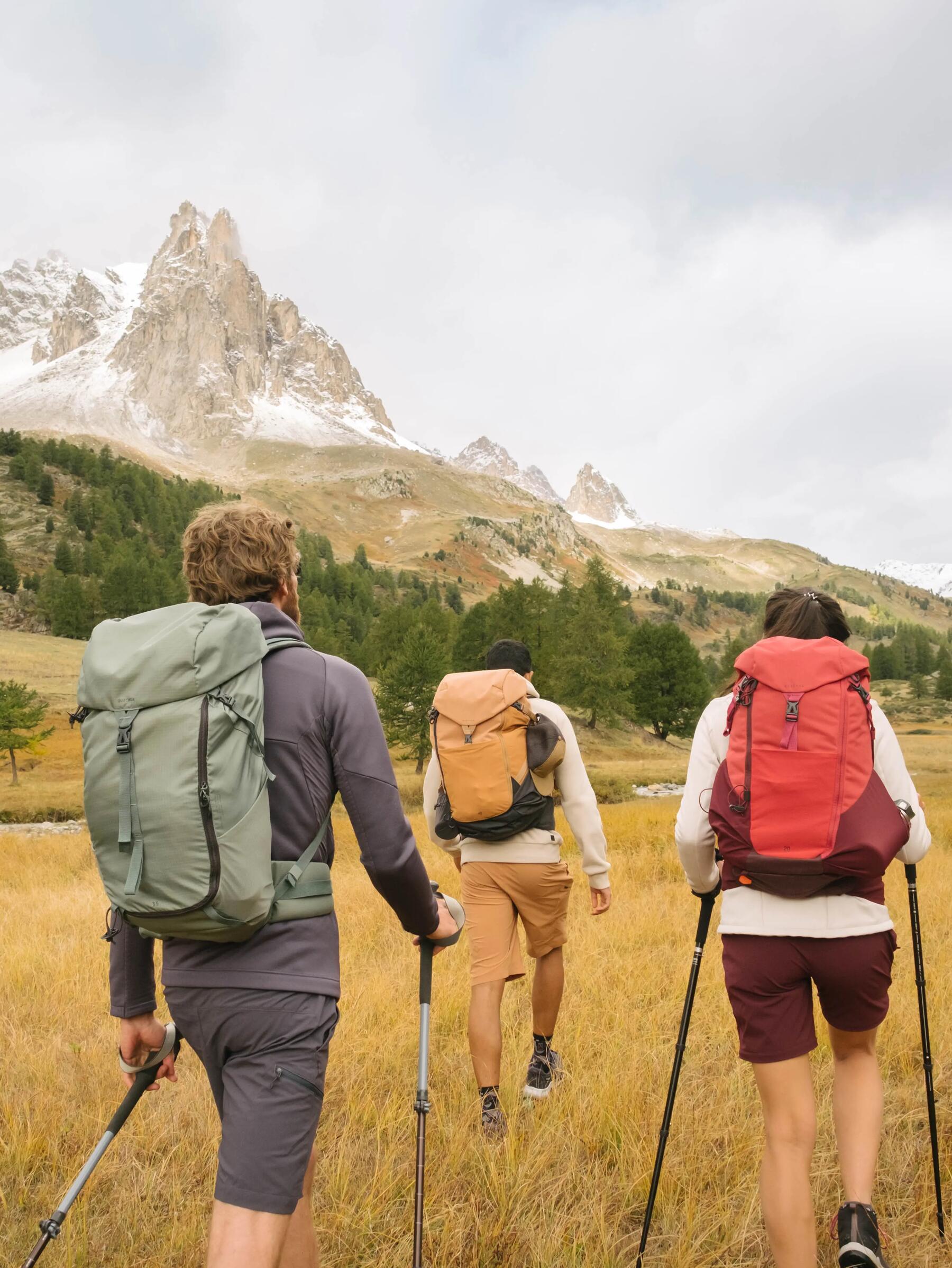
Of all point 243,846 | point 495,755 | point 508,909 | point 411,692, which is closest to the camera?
point 243,846

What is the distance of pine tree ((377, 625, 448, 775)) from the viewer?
34250 millimetres

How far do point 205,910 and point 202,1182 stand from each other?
2.27 m

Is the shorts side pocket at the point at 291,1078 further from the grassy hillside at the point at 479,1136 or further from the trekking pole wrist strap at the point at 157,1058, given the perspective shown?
the grassy hillside at the point at 479,1136

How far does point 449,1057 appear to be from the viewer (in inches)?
188

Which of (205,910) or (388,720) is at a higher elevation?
(205,910)

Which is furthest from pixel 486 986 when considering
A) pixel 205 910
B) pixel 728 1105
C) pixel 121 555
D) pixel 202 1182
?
pixel 121 555

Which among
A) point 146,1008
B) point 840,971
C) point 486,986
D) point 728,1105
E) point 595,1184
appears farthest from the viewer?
point 486,986

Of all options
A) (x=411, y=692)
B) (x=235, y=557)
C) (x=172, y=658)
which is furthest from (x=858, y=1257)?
(x=411, y=692)

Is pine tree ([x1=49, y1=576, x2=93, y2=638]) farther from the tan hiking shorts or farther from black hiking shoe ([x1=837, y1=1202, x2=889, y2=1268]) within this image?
black hiking shoe ([x1=837, y1=1202, x2=889, y2=1268])

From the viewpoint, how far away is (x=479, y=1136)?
369cm

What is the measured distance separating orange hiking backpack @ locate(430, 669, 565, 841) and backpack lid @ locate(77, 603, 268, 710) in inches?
89.9

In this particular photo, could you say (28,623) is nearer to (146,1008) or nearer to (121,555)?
(121,555)

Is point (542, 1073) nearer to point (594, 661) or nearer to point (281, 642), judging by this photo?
point (281, 642)

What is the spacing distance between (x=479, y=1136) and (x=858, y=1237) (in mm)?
1628
